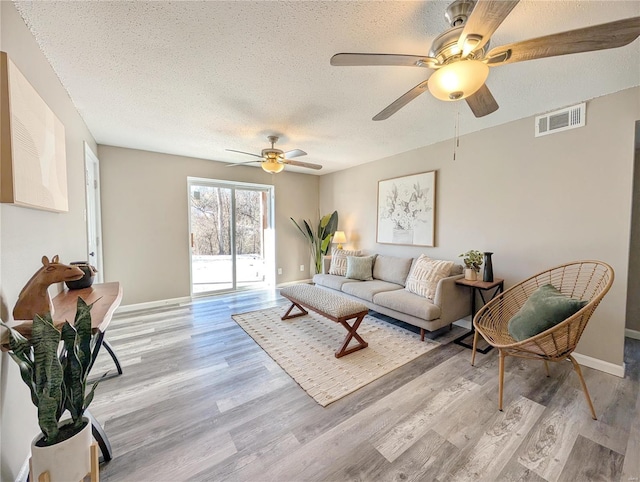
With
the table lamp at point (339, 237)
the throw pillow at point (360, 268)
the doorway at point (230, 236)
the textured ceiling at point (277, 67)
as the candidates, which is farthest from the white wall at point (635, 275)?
the doorway at point (230, 236)

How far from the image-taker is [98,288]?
2074mm

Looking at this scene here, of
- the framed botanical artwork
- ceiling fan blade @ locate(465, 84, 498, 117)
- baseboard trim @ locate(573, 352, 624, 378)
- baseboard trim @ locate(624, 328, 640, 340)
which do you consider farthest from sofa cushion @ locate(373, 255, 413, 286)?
baseboard trim @ locate(624, 328, 640, 340)

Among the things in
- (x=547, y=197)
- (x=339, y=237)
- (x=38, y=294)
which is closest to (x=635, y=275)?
(x=547, y=197)

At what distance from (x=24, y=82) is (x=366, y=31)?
181cm

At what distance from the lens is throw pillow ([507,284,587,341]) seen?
1.72m

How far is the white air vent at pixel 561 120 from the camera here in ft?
7.54

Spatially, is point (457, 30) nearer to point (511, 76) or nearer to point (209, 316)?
point (511, 76)

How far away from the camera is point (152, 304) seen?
388 centimetres

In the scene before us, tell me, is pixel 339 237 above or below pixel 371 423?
above

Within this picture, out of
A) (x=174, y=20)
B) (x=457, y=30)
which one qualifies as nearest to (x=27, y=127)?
(x=174, y=20)

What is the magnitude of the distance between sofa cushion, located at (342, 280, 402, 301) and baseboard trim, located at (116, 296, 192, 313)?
8.81 ft

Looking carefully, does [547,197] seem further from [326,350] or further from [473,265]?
[326,350]

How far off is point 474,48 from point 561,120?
6.67ft

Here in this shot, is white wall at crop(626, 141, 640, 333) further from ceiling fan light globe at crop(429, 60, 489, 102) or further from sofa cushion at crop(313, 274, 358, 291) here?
sofa cushion at crop(313, 274, 358, 291)
